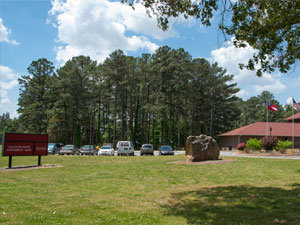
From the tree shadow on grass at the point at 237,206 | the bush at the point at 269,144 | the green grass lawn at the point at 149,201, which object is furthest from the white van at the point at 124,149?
the tree shadow on grass at the point at 237,206

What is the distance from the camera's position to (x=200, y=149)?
62.8ft

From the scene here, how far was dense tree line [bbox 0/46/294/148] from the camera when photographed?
55.1 meters

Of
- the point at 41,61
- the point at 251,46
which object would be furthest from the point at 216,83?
the point at 251,46

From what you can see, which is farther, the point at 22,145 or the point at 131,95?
the point at 131,95

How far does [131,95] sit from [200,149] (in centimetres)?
4316

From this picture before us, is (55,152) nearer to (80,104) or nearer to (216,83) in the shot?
(80,104)

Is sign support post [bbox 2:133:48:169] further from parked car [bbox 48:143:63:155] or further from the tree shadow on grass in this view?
parked car [bbox 48:143:63:155]

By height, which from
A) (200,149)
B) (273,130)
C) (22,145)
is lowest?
(200,149)

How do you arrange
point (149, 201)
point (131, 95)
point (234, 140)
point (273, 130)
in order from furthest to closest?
point (131, 95) < point (234, 140) < point (273, 130) < point (149, 201)

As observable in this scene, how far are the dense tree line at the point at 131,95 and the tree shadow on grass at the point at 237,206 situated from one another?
42737mm

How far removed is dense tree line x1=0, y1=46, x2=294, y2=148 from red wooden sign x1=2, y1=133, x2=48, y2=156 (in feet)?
114

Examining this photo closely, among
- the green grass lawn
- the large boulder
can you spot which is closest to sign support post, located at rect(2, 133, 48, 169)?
the green grass lawn

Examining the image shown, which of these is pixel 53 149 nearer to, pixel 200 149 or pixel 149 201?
pixel 200 149

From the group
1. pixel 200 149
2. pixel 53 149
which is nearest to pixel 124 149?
pixel 53 149
